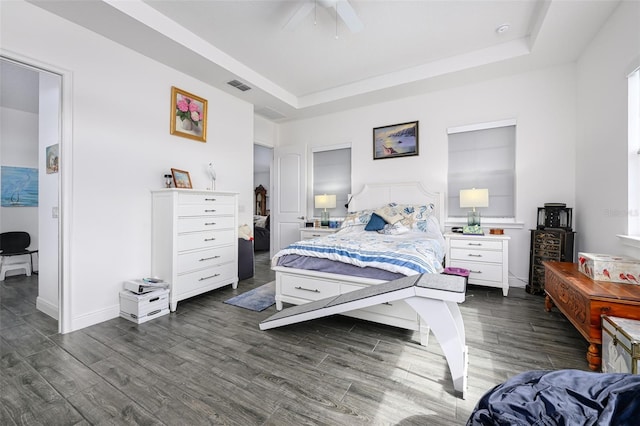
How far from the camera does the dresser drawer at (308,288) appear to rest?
2.50 m

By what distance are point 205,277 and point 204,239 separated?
0.46 meters

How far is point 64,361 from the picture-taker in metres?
1.94

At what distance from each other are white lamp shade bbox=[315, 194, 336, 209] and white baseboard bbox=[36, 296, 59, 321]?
3564 millimetres

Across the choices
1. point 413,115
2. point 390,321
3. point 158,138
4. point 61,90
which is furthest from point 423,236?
point 61,90

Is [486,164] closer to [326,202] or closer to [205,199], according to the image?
[326,202]

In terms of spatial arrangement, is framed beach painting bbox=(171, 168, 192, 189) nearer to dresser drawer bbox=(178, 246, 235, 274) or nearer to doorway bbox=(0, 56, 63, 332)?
dresser drawer bbox=(178, 246, 235, 274)

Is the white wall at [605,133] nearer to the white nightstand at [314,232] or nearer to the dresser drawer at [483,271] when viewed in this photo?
the dresser drawer at [483,271]

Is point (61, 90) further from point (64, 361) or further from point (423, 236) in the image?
point (423, 236)

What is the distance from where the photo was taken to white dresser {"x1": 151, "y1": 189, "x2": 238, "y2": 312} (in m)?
2.91

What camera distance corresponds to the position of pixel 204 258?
322 cm

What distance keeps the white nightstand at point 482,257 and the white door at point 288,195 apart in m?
2.70

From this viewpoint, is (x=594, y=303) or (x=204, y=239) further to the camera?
(x=204, y=239)

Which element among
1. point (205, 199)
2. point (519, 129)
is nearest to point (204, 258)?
point (205, 199)

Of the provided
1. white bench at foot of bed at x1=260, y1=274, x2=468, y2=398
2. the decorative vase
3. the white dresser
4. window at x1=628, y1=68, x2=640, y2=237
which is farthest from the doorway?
window at x1=628, y1=68, x2=640, y2=237
